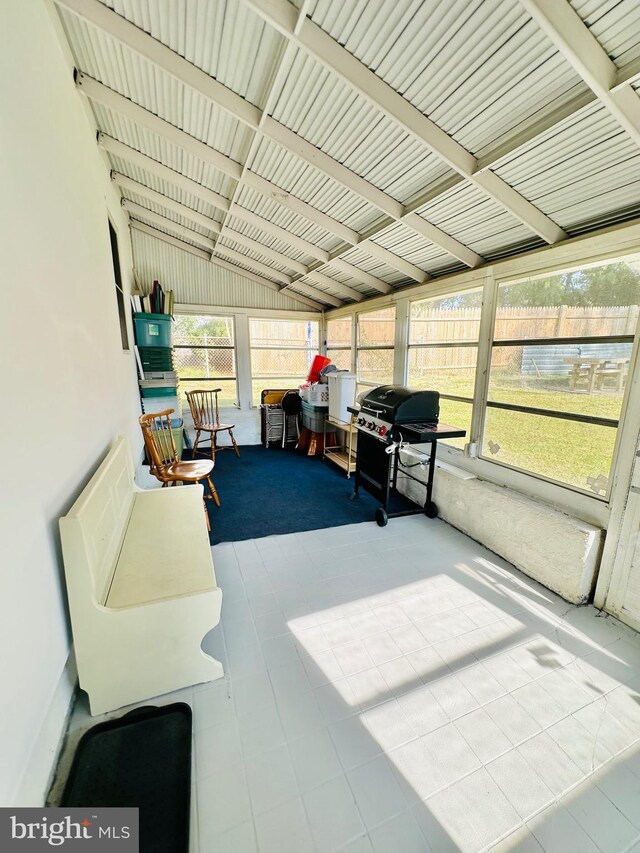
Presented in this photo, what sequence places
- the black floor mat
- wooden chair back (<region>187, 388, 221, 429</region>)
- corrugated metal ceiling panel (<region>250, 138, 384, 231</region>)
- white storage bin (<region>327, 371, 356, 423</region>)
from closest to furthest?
the black floor mat
corrugated metal ceiling panel (<region>250, 138, 384, 231</region>)
white storage bin (<region>327, 371, 356, 423</region>)
wooden chair back (<region>187, 388, 221, 429</region>)

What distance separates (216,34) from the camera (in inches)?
68.3

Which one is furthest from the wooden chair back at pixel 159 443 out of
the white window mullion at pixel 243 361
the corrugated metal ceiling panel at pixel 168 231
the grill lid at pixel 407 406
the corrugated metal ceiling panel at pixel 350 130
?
the corrugated metal ceiling panel at pixel 168 231

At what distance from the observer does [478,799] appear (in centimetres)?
122

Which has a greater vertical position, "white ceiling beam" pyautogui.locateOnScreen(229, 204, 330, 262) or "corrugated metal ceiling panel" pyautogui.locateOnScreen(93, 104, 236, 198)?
"corrugated metal ceiling panel" pyautogui.locateOnScreen(93, 104, 236, 198)

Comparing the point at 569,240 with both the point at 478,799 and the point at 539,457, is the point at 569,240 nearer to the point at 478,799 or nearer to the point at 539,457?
the point at 539,457

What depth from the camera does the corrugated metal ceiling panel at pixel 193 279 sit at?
5.04 meters

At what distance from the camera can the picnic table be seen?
2.04m

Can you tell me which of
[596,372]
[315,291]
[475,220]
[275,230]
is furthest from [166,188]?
[596,372]

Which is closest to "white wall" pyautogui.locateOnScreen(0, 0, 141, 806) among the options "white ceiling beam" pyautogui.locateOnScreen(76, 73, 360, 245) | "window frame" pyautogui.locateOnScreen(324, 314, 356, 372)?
"white ceiling beam" pyautogui.locateOnScreen(76, 73, 360, 245)

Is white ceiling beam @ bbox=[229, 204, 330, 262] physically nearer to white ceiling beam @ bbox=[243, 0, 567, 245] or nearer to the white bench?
white ceiling beam @ bbox=[243, 0, 567, 245]

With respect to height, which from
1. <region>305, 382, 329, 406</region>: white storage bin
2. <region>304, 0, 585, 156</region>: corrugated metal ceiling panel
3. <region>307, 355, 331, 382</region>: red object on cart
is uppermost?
<region>304, 0, 585, 156</region>: corrugated metal ceiling panel

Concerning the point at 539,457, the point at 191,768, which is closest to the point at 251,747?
the point at 191,768

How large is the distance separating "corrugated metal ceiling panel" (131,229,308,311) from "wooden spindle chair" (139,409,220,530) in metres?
2.54

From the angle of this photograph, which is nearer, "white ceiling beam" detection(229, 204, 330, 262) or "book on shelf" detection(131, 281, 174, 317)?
"white ceiling beam" detection(229, 204, 330, 262)
